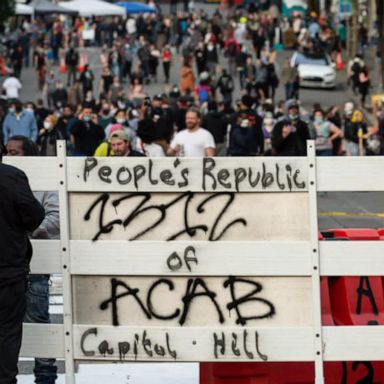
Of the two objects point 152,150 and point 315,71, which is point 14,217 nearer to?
point 152,150

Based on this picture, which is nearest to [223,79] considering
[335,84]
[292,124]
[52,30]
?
[335,84]

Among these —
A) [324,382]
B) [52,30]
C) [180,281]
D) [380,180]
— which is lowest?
[324,382]

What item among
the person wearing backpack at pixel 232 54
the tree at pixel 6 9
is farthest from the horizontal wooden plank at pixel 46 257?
the tree at pixel 6 9

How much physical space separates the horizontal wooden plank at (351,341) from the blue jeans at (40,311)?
1770 mm

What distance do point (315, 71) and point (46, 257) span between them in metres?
45.0

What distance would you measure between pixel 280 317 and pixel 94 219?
3.58ft

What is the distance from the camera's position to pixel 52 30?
6531 centimetres

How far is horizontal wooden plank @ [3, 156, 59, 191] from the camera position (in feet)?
25.7

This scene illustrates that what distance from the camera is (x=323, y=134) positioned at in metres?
25.1

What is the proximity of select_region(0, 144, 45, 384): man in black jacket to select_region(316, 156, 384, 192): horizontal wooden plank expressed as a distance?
149cm

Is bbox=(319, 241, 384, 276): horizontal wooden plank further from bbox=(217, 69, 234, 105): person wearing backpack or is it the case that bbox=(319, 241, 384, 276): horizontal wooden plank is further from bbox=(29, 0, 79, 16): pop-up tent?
bbox=(29, 0, 79, 16): pop-up tent

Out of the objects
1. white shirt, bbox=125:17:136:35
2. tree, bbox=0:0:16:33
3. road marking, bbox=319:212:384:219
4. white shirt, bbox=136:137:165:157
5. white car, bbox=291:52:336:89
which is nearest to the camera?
white shirt, bbox=136:137:165:157

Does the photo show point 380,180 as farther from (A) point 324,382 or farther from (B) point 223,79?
(B) point 223,79

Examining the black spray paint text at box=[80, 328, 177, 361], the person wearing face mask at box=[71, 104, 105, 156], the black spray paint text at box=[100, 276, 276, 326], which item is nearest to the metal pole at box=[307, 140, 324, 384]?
the black spray paint text at box=[100, 276, 276, 326]
